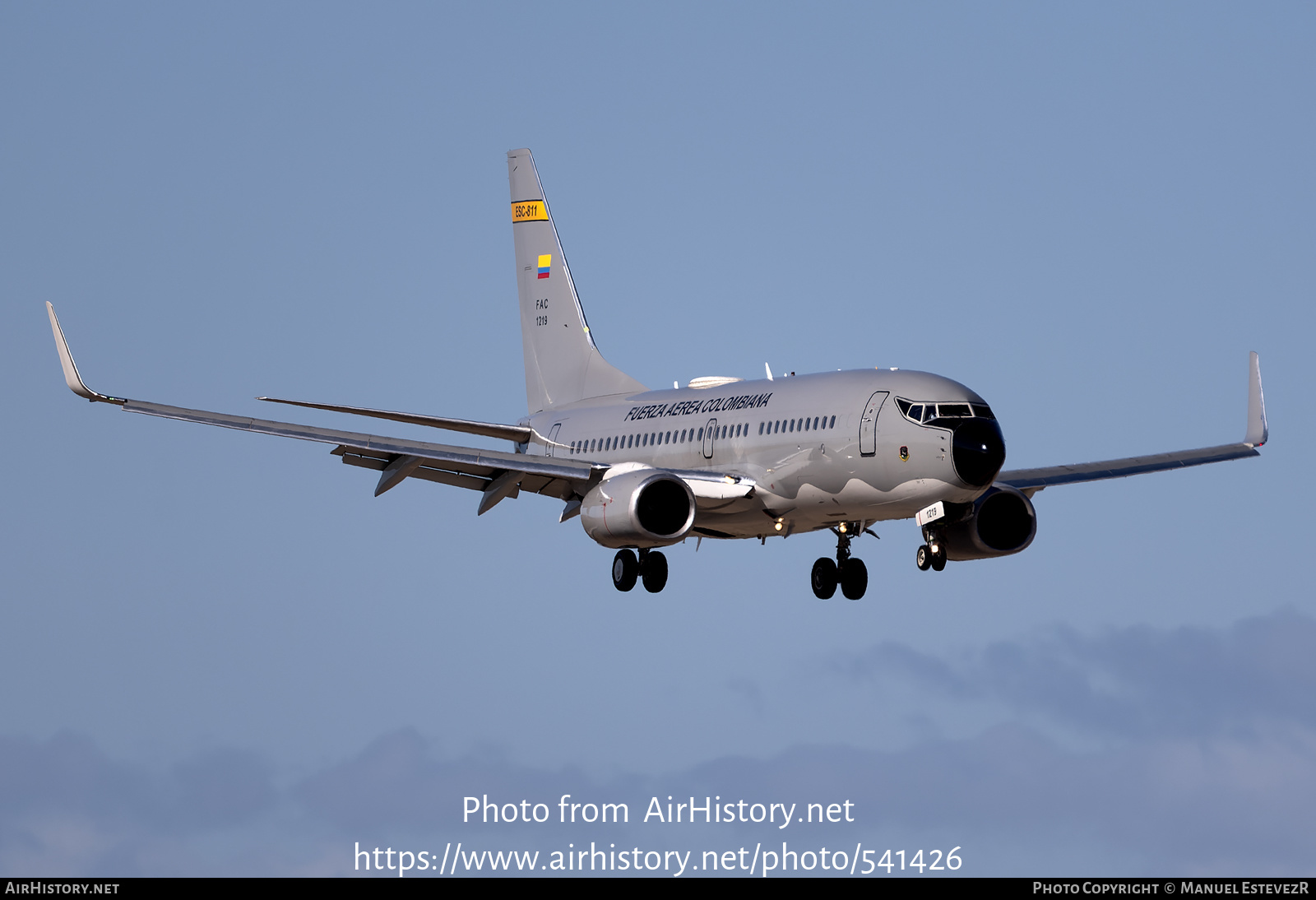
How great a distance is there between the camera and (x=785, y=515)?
47062 mm

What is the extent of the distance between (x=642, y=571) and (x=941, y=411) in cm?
969

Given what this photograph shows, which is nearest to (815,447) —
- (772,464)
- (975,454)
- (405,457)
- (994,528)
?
(772,464)

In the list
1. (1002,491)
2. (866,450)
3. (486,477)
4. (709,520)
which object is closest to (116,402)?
(486,477)

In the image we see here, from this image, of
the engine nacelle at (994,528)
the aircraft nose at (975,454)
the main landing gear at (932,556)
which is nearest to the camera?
the aircraft nose at (975,454)

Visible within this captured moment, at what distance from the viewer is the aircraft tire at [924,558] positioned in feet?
148

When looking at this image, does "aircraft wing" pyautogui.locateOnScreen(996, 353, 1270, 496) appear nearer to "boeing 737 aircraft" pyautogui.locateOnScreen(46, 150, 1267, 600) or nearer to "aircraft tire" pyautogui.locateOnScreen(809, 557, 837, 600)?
"boeing 737 aircraft" pyautogui.locateOnScreen(46, 150, 1267, 600)

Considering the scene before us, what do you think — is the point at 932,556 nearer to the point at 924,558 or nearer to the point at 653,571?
the point at 924,558

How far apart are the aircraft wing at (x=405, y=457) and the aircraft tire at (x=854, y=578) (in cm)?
672

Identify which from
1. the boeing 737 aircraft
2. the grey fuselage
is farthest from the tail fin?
the grey fuselage

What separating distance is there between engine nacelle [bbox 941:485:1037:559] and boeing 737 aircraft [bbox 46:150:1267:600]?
4 cm

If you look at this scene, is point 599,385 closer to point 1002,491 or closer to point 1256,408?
point 1002,491

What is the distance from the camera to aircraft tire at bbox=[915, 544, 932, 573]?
45.2m

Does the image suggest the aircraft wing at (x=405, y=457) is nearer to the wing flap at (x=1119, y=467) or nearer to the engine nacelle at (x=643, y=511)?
the engine nacelle at (x=643, y=511)

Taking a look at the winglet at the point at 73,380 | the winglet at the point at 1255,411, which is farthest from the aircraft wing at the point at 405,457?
the winglet at the point at 1255,411
